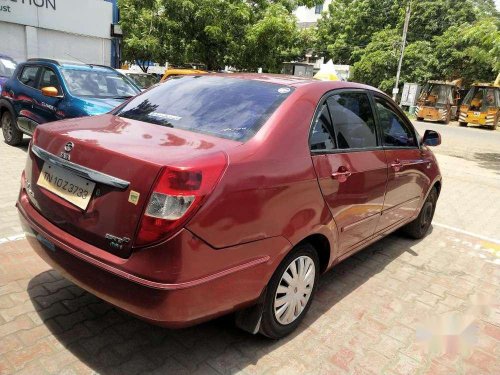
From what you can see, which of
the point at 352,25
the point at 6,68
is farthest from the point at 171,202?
the point at 352,25

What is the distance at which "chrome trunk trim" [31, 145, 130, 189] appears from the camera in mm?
2135

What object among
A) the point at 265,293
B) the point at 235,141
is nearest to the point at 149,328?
the point at 265,293

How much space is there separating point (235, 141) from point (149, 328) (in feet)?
4.61

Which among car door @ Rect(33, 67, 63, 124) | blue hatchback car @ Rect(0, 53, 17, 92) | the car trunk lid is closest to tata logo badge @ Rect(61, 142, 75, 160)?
the car trunk lid

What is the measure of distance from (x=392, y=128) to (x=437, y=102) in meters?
25.4

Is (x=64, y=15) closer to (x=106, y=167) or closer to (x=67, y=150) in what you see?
(x=67, y=150)

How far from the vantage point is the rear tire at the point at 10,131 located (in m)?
7.78

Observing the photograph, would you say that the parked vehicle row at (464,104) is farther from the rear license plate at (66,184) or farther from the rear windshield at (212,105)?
the rear license plate at (66,184)

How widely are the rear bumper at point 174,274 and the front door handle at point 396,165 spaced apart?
1.71 meters

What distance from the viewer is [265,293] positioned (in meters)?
2.55

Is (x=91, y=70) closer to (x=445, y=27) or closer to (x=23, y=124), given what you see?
(x=23, y=124)

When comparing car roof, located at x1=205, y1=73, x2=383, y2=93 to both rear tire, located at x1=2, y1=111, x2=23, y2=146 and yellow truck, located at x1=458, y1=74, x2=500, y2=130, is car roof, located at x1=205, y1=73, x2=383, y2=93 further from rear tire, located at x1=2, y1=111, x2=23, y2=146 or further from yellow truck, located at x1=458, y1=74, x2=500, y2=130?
yellow truck, located at x1=458, y1=74, x2=500, y2=130

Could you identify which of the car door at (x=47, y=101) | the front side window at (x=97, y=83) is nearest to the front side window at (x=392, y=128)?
the front side window at (x=97, y=83)

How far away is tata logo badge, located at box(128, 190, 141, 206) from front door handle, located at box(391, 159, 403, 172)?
2.41 meters
